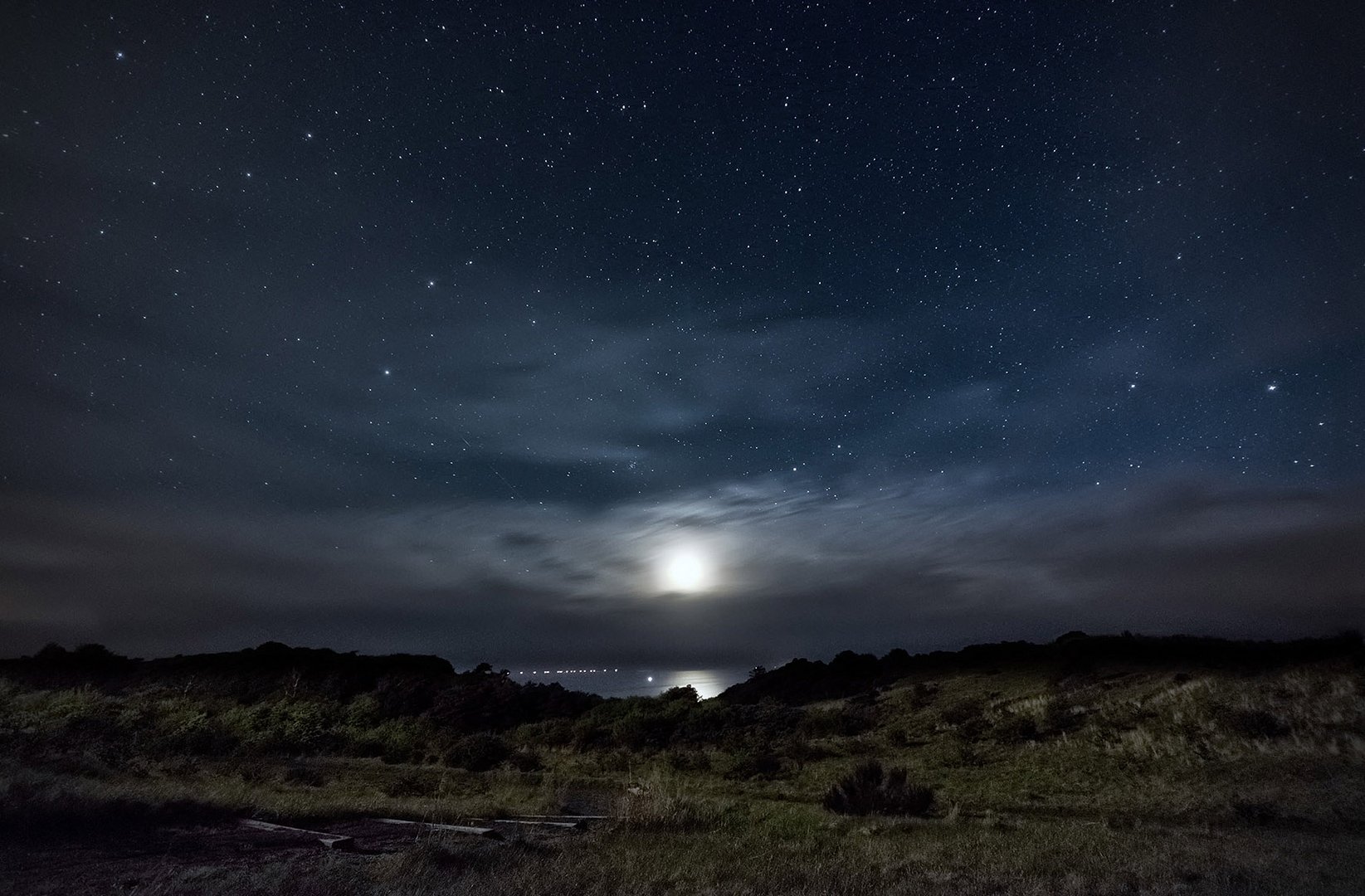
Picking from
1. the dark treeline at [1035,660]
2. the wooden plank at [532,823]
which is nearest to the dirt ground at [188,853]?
the wooden plank at [532,823]

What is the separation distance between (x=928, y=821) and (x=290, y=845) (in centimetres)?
1364

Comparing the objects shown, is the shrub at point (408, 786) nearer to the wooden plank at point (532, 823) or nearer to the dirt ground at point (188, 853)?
the dirt ground at point (188, 853)

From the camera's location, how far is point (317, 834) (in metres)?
14.2

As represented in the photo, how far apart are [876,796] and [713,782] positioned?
26.2ft

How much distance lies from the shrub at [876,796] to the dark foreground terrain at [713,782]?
0.08 m

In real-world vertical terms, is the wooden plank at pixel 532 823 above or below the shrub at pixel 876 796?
above

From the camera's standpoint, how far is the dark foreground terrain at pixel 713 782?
10.9 m

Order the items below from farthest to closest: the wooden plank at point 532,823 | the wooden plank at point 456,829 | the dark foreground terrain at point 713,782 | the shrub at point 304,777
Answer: the shrub at point 304,777
the wooden plank at point 532,823
the wooden plank at point 456,829
the dark foreground terrain at point 713,782

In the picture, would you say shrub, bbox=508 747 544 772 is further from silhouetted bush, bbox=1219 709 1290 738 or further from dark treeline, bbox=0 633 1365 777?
silhouetted bush, bbox=1219 709 1290 738

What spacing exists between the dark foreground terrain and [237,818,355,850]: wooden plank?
10.3 inches

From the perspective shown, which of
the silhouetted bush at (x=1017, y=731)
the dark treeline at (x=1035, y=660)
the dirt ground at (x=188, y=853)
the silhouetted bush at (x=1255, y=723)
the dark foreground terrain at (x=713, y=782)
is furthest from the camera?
the dark treeline at (x=1035, y=660)

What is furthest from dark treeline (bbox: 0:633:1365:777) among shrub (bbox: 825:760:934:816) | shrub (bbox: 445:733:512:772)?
shrub (bbox: 825:760:934:816)

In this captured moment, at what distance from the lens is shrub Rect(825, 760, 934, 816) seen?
18.1 meters

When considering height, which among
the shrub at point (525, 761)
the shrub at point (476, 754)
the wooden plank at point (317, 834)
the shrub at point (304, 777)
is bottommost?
the shrub at point (525, 761)
